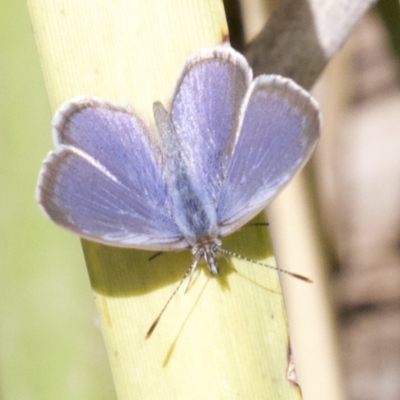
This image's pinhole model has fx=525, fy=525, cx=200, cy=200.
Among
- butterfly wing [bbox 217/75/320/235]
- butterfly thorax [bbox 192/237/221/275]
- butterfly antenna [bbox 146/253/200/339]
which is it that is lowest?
butterfly antenna [bbox 146/253/200/339]

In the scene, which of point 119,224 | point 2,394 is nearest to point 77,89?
point 119,224

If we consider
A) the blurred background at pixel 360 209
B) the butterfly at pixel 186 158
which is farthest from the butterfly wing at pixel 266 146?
the blurred background at pixel 360 209

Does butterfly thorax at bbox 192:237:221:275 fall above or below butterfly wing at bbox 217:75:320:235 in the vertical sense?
below

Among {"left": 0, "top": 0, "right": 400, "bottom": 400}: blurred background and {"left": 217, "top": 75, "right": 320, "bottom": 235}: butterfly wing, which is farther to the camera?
{"left": 0, "top": 0, "right": 400, "bottom": 400}: blurred background

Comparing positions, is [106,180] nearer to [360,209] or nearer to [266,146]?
[266,146]

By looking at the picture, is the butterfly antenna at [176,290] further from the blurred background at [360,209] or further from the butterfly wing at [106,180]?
the blurred background at [360,209]

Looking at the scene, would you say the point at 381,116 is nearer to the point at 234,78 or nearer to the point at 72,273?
the point at 234,78

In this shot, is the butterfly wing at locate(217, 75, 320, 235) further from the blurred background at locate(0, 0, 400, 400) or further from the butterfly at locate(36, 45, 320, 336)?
the blurred background at locate(0, 0, 400, 400)

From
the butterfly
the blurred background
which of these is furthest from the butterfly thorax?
the blurred background
